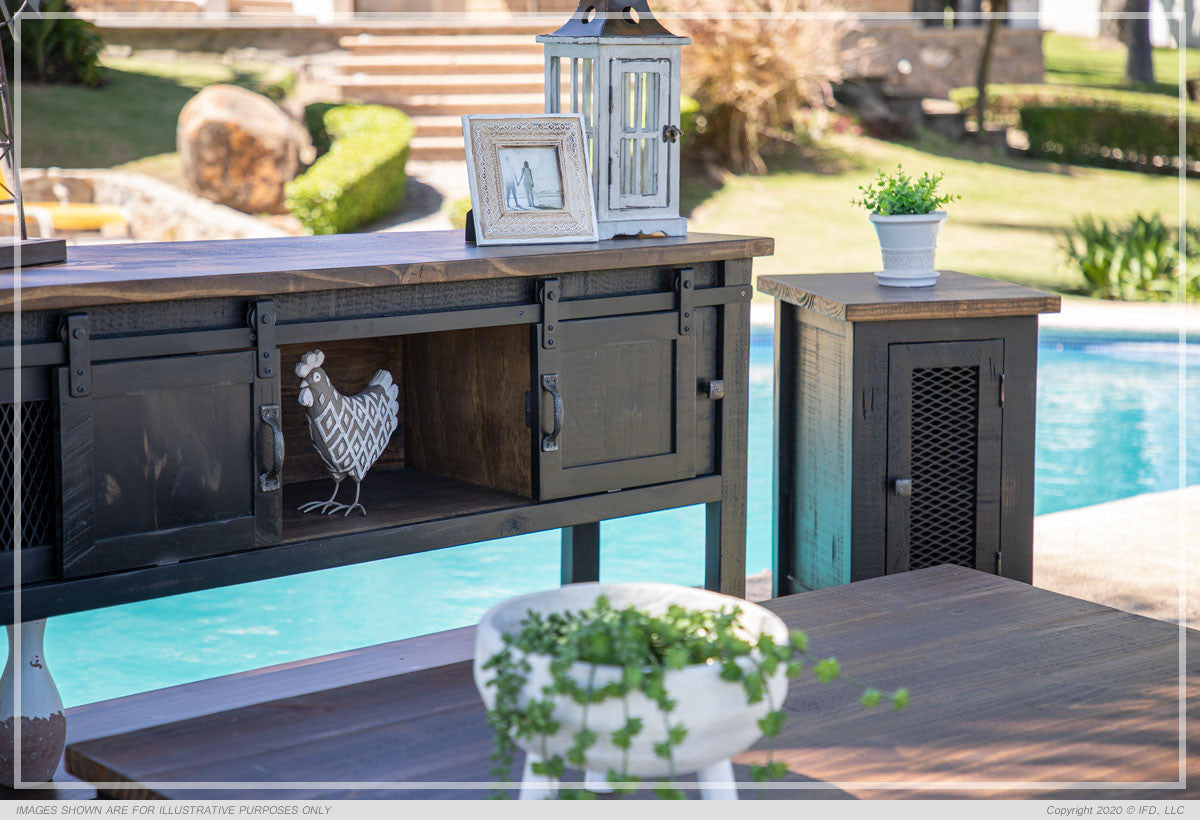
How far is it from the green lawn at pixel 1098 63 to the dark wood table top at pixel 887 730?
16.5 m

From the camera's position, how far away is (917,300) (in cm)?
277

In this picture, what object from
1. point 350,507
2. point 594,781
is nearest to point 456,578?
point 350,507

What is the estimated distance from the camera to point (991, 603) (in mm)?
2309

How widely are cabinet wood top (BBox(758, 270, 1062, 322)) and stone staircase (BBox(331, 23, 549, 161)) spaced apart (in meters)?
7.91

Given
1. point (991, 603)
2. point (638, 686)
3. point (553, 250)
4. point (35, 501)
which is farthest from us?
point (553, 250)

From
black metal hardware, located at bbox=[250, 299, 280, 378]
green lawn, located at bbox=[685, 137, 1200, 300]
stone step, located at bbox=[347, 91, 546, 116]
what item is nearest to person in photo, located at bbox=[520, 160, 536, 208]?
black metal hardware, located at bbox=[250, 299, 280, 378]

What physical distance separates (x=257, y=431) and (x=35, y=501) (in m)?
0.35

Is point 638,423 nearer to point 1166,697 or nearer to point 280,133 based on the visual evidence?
point 1166,697

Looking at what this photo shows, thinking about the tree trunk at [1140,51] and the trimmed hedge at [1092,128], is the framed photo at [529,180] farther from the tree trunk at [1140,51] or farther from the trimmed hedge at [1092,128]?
the tree trunk at [1140,51]

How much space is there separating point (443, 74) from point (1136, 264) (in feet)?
19.7

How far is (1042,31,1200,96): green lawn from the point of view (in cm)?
1768

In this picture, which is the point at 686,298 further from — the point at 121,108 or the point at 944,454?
the point at 121,108

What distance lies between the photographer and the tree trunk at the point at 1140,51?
58.3ft

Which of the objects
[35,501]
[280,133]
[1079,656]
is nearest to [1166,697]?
→ [1079,656]
